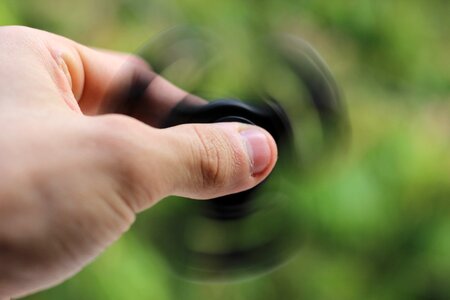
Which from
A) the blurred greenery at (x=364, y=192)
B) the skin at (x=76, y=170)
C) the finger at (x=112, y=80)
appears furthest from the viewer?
the blurred greenery at (x=364, y=192)

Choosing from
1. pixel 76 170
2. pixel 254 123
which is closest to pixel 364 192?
pixel 254 123

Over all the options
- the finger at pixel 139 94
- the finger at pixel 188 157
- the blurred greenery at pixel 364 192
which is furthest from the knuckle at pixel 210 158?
the blurred greenery at pixel 364 192

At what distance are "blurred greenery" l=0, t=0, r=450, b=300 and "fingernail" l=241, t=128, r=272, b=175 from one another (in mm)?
329

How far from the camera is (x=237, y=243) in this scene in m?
0.75

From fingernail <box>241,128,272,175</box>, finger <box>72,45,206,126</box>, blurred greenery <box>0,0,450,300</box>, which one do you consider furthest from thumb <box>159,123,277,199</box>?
blurred greenery <box>0,0,450,300</box>

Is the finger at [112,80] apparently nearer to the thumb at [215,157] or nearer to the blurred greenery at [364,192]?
the thumb at [215,157]

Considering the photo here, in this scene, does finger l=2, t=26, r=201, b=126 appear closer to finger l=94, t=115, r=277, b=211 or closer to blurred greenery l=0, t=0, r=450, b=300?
finger l=94, t=115, r=277, b=211

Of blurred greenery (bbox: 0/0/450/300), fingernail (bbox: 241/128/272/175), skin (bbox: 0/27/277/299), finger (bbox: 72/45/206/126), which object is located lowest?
skin (bbox: 0/27/277/299)

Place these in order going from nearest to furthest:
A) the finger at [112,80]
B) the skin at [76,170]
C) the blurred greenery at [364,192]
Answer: the skin at [76,170] → the finger at [112,80] → the blurred greenery at [364,192]

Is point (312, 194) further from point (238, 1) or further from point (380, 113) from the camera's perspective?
point (238, 1)

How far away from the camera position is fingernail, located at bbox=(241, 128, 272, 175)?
0.50 m

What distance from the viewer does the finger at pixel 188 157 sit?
1.39ft

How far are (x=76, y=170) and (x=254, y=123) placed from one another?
178 millimetres

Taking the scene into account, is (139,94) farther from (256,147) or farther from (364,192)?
(364,192)
